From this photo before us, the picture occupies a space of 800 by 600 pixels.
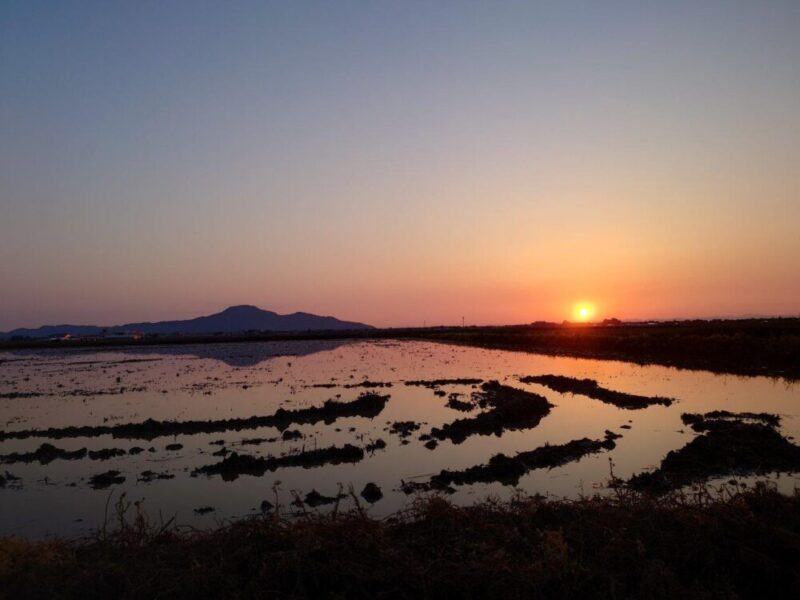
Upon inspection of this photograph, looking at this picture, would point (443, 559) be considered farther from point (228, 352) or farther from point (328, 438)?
point (228, 352)

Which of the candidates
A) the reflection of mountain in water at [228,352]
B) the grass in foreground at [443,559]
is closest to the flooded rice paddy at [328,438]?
the grass in foreground at [443,559]

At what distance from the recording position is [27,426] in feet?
60.6

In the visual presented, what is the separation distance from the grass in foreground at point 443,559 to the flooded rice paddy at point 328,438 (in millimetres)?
1321

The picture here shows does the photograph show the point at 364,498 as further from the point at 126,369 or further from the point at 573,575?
the point at 126,369

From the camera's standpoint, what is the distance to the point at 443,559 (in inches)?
207

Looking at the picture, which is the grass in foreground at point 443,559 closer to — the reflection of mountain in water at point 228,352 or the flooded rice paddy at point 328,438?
the flooded rice paddy at point 328,438

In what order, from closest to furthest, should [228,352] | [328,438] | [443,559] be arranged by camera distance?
1. [443,559]
2. [328,438]
3. [228,352]

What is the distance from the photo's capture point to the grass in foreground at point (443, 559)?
487 cm

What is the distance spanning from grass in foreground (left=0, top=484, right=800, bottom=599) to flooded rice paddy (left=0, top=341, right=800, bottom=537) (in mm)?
1321

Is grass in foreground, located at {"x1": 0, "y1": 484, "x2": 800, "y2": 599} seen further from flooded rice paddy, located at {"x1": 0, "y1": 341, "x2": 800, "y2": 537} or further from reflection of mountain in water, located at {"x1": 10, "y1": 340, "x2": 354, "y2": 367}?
reflection of mountain in water, located at {"x1": 10, "y1": 340, "x2": 354, "y2": 367}

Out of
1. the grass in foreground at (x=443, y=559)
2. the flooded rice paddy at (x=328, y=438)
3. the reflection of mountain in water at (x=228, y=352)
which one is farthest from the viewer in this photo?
the reflection of mountain in water at (x=228, y=352)

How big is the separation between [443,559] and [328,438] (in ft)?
36.5

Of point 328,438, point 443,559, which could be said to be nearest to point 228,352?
point 328,438

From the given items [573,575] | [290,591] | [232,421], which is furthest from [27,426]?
[573,575]
